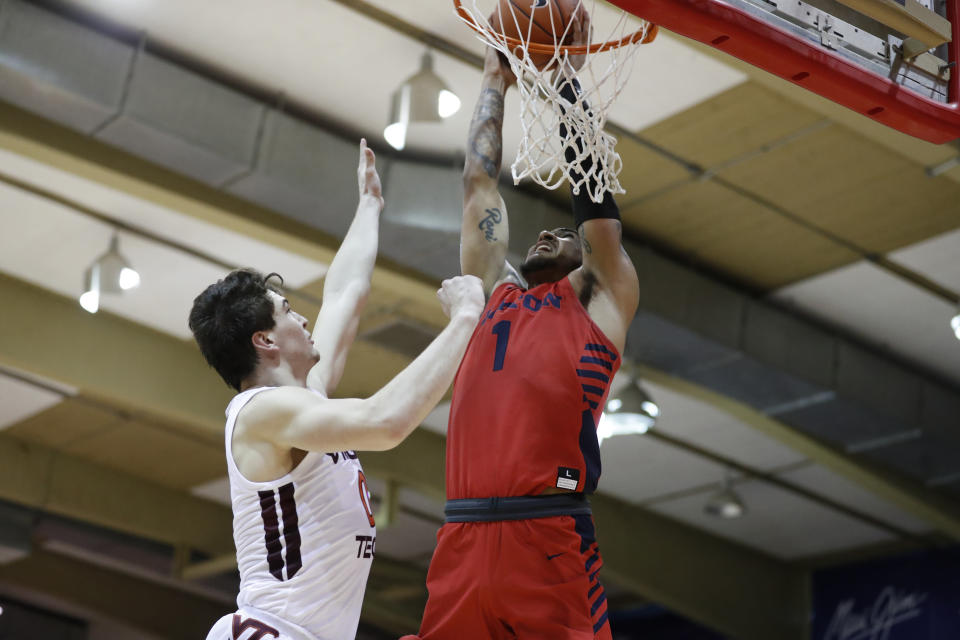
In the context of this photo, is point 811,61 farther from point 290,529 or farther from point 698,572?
point 698,572

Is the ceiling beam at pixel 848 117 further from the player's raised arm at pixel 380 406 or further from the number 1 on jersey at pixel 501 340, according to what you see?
the player's raised arm at pixel 380 406

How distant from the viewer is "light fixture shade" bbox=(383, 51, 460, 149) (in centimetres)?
720

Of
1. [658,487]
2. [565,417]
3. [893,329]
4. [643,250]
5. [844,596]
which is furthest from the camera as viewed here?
[844,596]

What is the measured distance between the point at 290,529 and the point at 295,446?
11.0 inches

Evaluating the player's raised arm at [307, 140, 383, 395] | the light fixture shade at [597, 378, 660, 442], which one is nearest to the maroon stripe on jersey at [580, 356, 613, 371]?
the player's raised arm at [307, 140, 383, 395]

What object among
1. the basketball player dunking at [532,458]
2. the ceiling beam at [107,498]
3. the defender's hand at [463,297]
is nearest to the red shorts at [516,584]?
the basketball player dunking at [532,458]

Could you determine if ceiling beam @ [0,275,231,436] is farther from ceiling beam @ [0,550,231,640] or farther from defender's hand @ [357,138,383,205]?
ceiling beam @ [0,550,231,640]

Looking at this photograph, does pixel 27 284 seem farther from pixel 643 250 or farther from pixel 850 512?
pixel 850 512

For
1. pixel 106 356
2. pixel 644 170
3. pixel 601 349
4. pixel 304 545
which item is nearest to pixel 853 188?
pixel 644 170

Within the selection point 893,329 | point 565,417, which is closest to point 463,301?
point 565,417

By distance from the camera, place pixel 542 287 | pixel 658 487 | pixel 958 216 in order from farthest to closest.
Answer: pixel 658 487
pixel 958 216
pixel 542 287

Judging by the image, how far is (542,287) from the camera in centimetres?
419

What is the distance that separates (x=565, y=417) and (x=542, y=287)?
22.7 inches

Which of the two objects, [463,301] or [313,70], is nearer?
[463,301]
